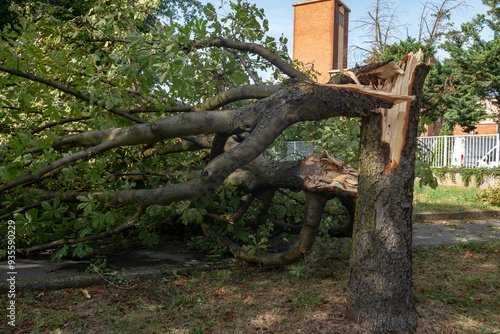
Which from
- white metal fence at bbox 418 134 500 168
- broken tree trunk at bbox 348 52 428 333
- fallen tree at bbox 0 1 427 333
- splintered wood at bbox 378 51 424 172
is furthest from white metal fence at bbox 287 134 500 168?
broken tree trunk at bbox 348 52 428 333

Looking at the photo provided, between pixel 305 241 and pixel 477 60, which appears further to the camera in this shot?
pixel 477 60

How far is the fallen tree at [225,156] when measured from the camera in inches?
120

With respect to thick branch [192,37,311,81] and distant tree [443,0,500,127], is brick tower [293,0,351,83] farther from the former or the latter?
thick branch [192,37,311,81]

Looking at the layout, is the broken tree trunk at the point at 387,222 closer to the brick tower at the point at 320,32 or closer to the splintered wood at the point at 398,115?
the splintered wood at the point at 398,115

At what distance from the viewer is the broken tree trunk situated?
2975mm

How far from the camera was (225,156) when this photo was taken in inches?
123

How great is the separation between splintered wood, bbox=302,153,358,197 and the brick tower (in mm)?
27309

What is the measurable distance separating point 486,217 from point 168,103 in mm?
8256

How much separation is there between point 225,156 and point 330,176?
3.93 ft

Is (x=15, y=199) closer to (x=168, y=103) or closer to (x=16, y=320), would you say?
(x=16, y=320)

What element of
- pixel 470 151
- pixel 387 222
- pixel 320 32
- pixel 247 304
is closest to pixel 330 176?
pixel 387 222

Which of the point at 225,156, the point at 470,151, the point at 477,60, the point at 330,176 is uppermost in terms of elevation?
the point at 477,60

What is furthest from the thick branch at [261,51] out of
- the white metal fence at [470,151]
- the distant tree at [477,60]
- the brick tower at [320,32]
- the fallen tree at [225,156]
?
the brick tower at [320,32]

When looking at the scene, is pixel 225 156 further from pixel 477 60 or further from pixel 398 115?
pixel 477 60
